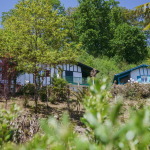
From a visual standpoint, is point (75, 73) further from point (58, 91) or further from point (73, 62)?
point (73, 62)

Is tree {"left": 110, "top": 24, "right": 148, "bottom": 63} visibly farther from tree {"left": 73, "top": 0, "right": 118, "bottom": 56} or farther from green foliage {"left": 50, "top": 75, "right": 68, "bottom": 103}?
green foliage {"left": 50, "top": 75, "right": 68, "bottom": 103}

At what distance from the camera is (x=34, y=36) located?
8.62m

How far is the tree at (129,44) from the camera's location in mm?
32844

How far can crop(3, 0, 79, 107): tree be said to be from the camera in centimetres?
812

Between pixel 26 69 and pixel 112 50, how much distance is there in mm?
29527

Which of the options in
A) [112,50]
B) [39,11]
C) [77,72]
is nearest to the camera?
[39,11]

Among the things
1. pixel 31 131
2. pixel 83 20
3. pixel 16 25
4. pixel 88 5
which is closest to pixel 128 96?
pixel 16 25

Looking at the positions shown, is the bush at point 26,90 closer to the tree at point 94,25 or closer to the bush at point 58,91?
the bush at point 58,91

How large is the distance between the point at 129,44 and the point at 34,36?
94.0ft

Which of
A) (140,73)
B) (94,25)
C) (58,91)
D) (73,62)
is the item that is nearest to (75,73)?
(140,73)

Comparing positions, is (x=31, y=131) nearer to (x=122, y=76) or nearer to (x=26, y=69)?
(x=26, y=69)

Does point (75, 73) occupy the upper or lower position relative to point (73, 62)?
upper

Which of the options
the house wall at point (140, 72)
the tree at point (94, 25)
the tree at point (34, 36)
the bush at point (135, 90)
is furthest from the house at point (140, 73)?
the tree at point (34, 36)

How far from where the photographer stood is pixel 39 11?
8250 mm
